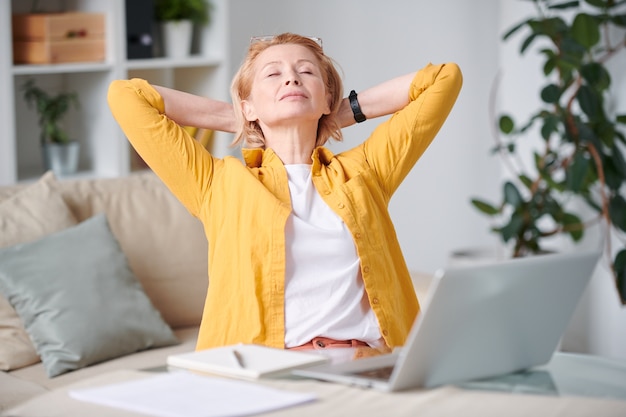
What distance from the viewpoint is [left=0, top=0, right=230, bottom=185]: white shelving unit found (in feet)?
11.5

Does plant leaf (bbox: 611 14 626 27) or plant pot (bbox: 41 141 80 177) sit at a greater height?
plant leaf (bbox: 611 14 626 27)

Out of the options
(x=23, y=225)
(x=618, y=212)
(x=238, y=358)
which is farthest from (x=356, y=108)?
(x=618, y=212)

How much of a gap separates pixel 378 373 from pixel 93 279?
1.45 metres

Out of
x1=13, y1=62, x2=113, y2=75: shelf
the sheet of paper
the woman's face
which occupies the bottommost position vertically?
the sheet of paper

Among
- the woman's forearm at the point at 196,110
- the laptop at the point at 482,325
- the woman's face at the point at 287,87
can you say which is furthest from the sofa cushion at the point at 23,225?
the laptop at the point at 482,325

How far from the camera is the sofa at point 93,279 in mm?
2508

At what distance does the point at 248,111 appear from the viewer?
199 centimetres

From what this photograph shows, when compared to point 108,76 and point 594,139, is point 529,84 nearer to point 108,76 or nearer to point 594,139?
point 594,139

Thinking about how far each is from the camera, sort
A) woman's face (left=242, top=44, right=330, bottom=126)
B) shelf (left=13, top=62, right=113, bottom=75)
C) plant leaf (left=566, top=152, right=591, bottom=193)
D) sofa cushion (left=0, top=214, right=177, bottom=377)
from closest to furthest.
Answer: woman's face (left=242, top=44, right=330, bottom=126) < sofa cushion (left=0, top=214, right=177, bottom=377) < shelf (left=13, top=62, right=113, bottom=75) < plant leaf (left=566, top=152, right=591, bottom=193)

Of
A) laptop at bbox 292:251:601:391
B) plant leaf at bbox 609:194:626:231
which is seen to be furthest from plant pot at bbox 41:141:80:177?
laptop at bbox 292:251:601:391

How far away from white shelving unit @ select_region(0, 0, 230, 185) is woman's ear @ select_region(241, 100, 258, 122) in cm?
152

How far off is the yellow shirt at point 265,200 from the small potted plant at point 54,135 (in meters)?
1.64

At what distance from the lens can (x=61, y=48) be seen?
3393 millimetres

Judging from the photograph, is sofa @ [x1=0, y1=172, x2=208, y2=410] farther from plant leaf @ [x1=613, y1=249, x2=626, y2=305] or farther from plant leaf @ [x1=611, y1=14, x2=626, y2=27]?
plant leaf @ [x1=611, y1=14, x2=626, y2=27]
